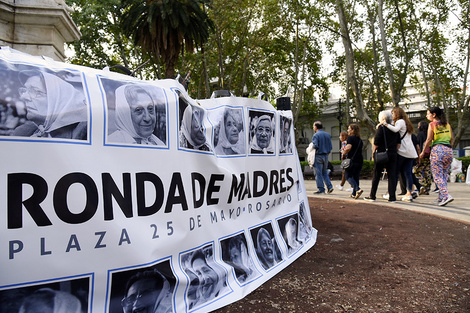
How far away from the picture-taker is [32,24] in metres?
5.60

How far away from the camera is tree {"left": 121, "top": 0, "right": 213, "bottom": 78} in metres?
15.4

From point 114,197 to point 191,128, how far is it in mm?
767

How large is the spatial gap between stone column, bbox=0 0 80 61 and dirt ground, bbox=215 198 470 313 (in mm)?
4511

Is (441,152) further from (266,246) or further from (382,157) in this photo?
(266,246)

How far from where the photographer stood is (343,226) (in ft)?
16.2

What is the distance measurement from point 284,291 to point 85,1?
20.8 meters

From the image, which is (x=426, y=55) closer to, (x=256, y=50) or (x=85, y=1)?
(x=256, y=50)

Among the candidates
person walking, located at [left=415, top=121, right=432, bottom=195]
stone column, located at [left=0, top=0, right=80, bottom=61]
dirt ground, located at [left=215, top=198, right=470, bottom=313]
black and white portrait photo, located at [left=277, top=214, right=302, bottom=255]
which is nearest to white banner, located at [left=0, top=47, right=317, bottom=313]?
dirt ground, located at [left=215, top=198, right=470, bottom=313]

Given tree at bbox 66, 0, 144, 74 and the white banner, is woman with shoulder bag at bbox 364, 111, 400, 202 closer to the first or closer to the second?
the white banner

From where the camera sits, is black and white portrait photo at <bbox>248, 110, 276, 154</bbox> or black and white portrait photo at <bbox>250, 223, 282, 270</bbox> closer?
black and white portrait photo at <bbox>250, 223, 282, 270</bbox>

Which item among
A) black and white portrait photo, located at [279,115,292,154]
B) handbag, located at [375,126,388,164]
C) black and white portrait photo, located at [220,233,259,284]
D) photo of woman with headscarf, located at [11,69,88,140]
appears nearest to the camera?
photo of woman with headscarf, located at [11,69,88,140]

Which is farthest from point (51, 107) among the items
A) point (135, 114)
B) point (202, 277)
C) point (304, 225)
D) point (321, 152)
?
point (321, 152)

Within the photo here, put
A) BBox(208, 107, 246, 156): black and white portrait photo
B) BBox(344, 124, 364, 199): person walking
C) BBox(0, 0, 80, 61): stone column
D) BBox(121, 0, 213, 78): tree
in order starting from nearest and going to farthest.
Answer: BBox(208, 107, 246, 156): black and white portrait photo < BBox(0, 0, 80, 61): stone column < BBox(344, 124, 364, 199): person walking < BBox(121, 0, 213, 78): tree

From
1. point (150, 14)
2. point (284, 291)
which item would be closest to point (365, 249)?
point (284, 291)
